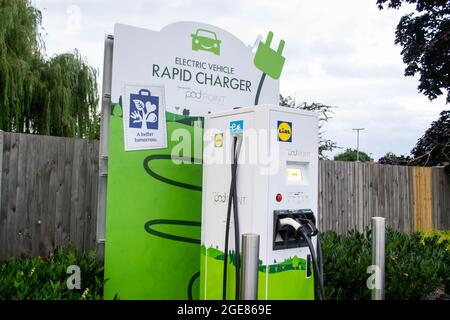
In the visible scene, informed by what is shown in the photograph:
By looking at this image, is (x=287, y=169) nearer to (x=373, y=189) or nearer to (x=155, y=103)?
(x=155, y=103)

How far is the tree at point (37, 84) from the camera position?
1046 centimetres

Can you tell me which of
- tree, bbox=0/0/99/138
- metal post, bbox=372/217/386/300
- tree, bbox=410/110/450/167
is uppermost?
tree, bbox=0/0/99/138

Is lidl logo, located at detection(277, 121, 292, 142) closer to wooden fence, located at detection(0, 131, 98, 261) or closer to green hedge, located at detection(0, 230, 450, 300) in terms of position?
green hedge, located at detection(0, 230, 450, 300)

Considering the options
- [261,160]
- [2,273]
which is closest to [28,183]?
[2,273]

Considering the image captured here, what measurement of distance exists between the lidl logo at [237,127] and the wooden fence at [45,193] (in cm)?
262

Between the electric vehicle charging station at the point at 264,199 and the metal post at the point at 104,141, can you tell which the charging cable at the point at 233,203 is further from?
the metal post at the point at 104,141

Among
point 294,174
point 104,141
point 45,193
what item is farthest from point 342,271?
point 45,193

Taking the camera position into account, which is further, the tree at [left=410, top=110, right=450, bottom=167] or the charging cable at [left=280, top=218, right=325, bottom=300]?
the tree at [left=410, top=110, right=450, bottom=167]

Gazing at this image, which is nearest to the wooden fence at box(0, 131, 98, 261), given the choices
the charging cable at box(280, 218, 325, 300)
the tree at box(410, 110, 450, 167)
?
the charging cable at box(280, 218, 325, 300)

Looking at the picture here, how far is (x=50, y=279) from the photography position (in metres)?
3.30

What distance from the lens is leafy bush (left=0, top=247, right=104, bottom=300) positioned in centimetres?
297

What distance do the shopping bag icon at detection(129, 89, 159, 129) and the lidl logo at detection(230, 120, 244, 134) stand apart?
0.77 m

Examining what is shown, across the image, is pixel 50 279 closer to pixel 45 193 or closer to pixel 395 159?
pixel 45 193

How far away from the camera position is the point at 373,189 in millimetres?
9102
